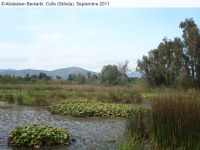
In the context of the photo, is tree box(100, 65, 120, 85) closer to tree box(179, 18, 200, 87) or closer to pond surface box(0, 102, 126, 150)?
tree box(179, 18, 200, 87)

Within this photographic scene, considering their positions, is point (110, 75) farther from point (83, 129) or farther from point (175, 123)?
point (175, 123)

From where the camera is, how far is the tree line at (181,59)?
3541cm

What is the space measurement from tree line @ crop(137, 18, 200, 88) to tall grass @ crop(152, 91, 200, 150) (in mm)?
26752

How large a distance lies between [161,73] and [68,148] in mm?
31866

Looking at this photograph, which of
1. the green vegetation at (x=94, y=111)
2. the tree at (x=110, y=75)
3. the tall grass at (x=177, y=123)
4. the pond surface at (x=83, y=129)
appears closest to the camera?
the tall grass at (x=177, y=123)

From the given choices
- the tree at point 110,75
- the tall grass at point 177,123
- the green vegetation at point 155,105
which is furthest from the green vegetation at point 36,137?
the tree at point 110,75

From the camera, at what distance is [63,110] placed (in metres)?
17.0

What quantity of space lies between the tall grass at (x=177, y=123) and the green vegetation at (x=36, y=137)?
2.83 metres

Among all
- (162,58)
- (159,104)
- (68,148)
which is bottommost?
(68,148)

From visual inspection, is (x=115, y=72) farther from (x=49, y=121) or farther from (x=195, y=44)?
(x=49, y=121)

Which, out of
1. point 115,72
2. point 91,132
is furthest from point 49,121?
point 115,72

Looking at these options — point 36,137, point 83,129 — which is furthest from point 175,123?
point 83,129

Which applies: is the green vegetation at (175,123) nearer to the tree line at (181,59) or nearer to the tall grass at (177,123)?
the tall grass at (177,123)

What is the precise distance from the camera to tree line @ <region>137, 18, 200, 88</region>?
3541 cm
